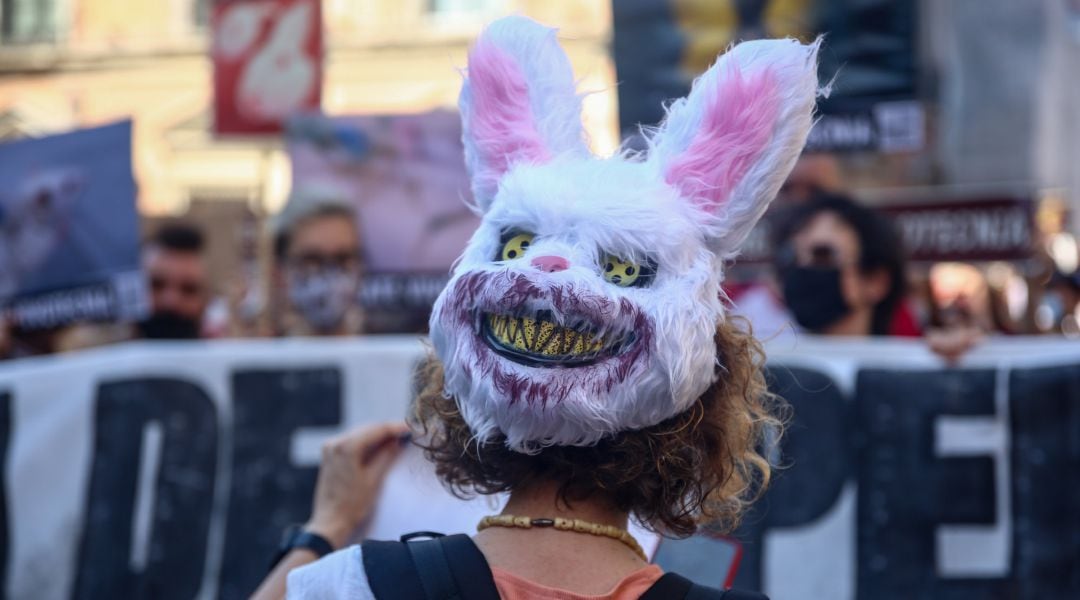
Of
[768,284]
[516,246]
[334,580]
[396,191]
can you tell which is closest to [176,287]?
[396,191]

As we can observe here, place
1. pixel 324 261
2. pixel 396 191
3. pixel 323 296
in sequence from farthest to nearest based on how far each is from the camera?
pixel 396 191 → pixel 324 261 → pixel 323 296

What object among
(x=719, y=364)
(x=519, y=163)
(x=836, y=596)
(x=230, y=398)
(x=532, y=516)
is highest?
(x=519, y=163)

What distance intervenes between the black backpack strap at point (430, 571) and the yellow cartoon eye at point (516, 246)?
361mm

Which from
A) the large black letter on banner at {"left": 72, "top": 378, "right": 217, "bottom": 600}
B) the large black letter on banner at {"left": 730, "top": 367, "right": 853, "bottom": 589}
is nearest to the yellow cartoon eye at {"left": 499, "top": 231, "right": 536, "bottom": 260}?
the large black letter on banner at {"left": 730, "top": 367, "right": 853, "bottom": 589}

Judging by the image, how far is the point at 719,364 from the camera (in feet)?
5.98

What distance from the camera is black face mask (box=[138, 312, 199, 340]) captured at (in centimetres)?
536

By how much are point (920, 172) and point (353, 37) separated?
15829 millimetres

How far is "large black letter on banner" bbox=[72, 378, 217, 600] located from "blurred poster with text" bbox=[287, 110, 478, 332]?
144 centimetres

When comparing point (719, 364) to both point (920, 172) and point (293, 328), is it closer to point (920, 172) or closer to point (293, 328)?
point (293, 328)

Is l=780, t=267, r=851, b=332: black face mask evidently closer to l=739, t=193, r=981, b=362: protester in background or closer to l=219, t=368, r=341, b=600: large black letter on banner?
l=739, t=193, r=981, b=362: protester in background

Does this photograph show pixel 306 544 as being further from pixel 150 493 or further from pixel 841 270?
pixel 841 270

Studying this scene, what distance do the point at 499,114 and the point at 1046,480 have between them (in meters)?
2.25

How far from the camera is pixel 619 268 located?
1.78m

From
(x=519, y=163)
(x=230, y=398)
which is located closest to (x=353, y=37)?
(x=230, y=398)
